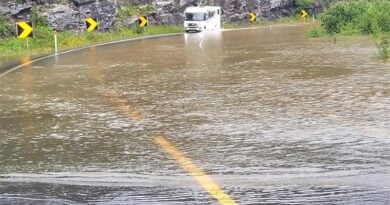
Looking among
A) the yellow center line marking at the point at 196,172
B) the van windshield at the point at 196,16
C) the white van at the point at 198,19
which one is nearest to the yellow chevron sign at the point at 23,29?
the yellow center line marking at the point at 196,172

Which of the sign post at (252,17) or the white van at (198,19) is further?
the sign post at (252,17)

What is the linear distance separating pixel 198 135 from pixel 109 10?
122ft

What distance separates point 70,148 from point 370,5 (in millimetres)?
38094

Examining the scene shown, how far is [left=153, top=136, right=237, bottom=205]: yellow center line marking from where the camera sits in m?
6.54

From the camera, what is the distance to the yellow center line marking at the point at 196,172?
654 cm

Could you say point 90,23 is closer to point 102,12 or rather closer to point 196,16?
point 102,12

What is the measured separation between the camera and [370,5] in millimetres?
43688

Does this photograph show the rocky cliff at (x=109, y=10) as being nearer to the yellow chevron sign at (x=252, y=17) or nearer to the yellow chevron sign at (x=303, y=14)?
the yellow chevron sign at (x=252, y=17)

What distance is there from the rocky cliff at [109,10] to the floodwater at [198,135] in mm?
18577

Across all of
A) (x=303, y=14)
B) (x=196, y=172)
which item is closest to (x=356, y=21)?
(x=303, y=14)

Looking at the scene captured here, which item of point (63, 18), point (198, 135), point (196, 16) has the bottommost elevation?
point (198, 135)

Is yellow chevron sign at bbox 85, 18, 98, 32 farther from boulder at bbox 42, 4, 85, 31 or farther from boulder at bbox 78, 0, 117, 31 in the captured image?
boulder at bbox 78, 0, 117, 31

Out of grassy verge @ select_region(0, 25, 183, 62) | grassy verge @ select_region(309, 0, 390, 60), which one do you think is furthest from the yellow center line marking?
grassy verge @ select_region(309, 0, 390, 60)

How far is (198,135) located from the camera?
9.73 m
